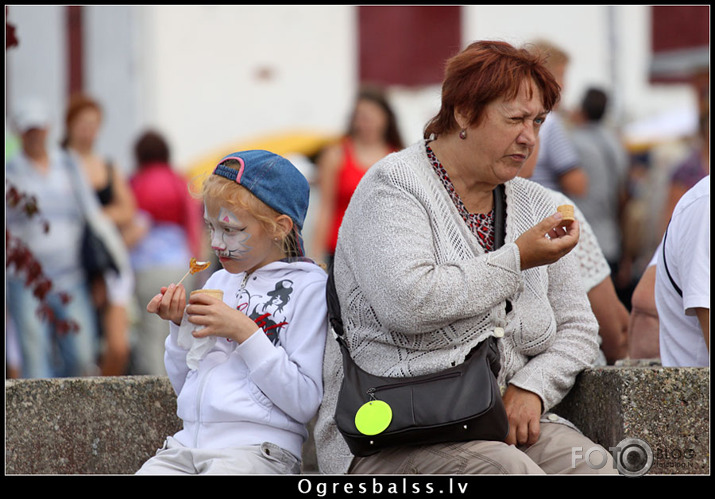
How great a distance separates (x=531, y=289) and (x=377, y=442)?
2.24ft

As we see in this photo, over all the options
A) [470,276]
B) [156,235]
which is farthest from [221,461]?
[156,235]

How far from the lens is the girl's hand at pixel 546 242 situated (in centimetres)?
303

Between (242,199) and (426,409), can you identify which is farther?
(242,199)

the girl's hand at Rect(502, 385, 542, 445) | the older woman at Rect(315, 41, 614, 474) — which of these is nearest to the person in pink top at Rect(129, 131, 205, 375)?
the older woman at Rect(315, 41, 614, 474)

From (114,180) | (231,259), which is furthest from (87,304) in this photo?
(231,259)

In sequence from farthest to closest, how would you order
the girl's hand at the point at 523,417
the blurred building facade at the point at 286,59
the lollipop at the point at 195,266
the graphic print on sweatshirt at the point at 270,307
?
the blurred building facade at the point at 286,59 < the lollipop at the point at 195,266 < the graphic print on sweatshirt at the point at 270,307 < the girl's hand at the point at 523,417

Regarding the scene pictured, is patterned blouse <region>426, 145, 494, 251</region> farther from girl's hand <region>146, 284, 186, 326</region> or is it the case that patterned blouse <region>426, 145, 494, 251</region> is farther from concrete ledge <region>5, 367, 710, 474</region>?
concrete ledge <region>5, 367, 710, 474</region>

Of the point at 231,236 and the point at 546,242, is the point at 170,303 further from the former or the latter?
the point at 546,242

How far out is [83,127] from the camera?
25.7 ft

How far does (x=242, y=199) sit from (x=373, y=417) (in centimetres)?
78

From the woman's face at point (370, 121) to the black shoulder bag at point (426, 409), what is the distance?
13.6 feet

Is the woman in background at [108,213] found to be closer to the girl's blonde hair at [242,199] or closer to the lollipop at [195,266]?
the lollipop at [195,266]
